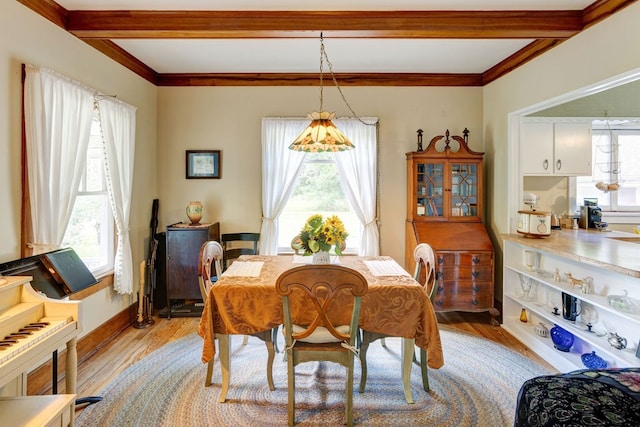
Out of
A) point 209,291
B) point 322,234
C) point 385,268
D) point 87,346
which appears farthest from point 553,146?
point 87,346

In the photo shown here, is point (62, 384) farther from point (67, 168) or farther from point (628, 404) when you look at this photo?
point (628, 404)

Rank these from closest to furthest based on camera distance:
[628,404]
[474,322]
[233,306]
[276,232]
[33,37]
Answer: [628,404] → [233,306] → [33,37] → [474,322] → [276,232]

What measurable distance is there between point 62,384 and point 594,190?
5.73 meters

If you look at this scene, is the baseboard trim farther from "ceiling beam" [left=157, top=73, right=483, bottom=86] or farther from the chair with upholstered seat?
"ceiling beam" [left=157, top=73, right=483, bottom=86]

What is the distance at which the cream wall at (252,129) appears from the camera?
4.37 m

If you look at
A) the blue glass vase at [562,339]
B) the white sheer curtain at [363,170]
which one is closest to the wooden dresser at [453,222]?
the white sheer curtain at [363,170]

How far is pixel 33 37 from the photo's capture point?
2.49 m

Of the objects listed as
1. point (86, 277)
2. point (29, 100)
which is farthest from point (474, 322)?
point (29, 100)

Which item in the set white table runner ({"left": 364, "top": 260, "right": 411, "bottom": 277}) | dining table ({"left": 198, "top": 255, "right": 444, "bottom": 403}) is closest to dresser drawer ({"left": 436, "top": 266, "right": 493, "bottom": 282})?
white table runner ({"left": 364, "top": 260, "right": 411, "bottom": 277})

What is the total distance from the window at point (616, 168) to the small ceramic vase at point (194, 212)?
4538 millimetres

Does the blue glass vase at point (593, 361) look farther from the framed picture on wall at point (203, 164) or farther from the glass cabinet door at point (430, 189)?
the framed picture on wall at point (203, 164)

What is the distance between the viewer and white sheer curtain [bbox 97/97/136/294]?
3285 mm

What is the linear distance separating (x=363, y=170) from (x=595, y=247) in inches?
91.7

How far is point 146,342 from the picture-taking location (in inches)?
132
